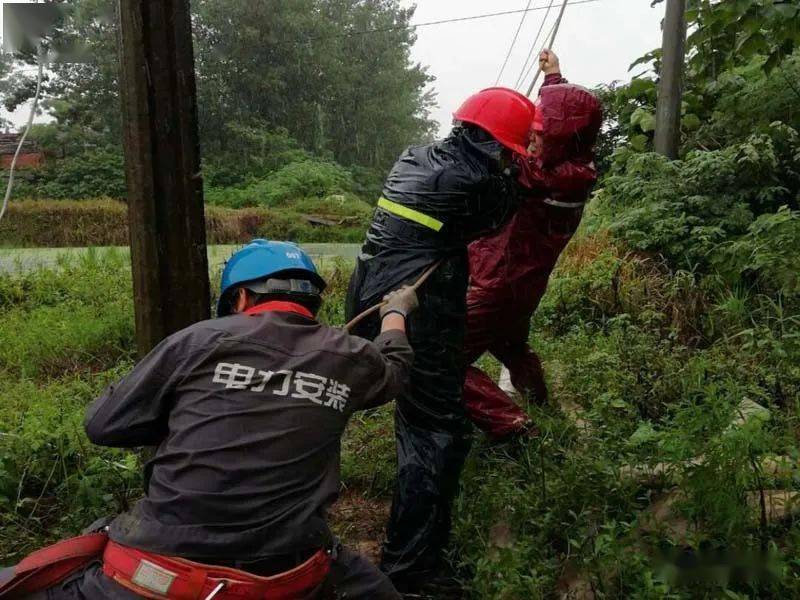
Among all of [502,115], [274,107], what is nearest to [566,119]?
[502,115]

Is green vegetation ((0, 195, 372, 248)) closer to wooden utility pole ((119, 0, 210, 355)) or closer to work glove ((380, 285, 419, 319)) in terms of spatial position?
wooden utility pole ((119, 0, 210, 355))

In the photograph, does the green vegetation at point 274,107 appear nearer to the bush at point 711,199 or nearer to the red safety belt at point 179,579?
the bush at point 711,199

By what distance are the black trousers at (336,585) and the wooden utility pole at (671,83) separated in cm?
635

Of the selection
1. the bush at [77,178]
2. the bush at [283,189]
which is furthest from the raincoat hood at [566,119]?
the bush at [77,178]

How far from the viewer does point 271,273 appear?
2137 mm

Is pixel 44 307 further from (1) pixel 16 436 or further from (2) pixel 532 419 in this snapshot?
(2) pixel 532 419

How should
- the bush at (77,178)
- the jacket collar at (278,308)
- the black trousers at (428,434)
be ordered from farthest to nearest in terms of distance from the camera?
the bush at (77,178)
the black trousers at (428,434)
the jacket collar at (278,308)

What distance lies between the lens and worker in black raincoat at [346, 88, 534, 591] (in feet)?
9.64

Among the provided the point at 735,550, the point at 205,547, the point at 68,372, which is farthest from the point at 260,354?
the point at 68,372

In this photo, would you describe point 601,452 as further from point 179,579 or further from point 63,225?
point 63,225

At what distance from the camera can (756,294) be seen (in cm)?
533

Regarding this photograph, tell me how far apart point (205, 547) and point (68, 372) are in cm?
436

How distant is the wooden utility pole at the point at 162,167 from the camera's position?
8.62 ft

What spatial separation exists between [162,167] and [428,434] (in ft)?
4.81
